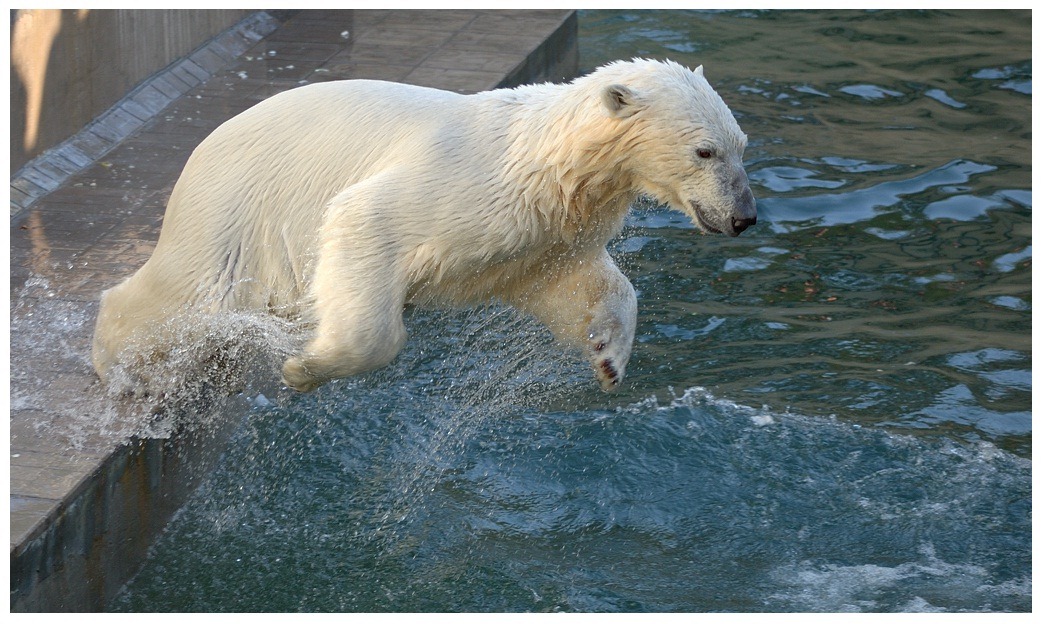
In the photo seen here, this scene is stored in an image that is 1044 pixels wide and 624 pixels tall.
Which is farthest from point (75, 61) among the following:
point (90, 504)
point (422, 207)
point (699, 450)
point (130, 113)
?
point (699, 450)

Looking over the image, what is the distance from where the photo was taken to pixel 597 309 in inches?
173

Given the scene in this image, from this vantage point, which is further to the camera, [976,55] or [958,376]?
[976,55]

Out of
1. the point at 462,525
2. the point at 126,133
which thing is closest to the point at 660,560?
the point at 462,525

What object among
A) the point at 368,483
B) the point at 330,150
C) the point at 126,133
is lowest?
the point at 368,483

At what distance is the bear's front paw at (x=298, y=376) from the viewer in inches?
159

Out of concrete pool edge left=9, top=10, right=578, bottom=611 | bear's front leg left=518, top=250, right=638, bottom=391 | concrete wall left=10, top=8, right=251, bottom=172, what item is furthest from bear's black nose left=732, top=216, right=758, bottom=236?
concrete wall left=10, top=8, right=251, bottom=172

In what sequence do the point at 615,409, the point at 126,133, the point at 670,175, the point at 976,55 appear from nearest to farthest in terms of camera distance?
the point at 670,175, the point at 615,409, the point at 126,133, the point at 976,55

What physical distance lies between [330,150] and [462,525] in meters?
1.44

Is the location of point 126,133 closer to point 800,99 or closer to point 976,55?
point 800,99

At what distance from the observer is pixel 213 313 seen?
4246 mm

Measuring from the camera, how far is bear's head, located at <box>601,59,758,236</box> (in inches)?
144

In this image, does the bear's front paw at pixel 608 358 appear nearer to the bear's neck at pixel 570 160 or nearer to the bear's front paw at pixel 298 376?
the bear's neck at pixel 570 160

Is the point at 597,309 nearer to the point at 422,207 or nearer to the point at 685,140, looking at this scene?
the point at 422,207

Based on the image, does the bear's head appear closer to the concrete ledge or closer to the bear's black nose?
the bear's black nose
